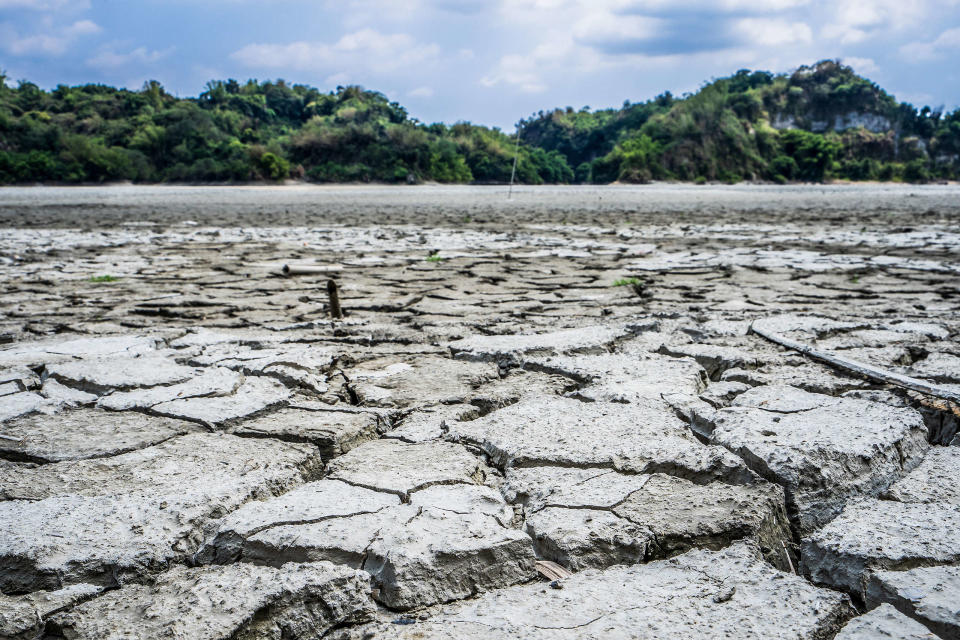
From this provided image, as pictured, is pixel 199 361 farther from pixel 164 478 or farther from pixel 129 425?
pixel 164 478

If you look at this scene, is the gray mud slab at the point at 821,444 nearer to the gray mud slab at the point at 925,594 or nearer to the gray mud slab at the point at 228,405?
the gray mud slab at the point at 925,594

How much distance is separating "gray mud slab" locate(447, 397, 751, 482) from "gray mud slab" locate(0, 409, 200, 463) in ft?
2.36

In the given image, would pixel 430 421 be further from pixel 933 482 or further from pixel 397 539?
pixel 933 482

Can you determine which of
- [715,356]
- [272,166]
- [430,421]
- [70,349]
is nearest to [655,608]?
[430,421]

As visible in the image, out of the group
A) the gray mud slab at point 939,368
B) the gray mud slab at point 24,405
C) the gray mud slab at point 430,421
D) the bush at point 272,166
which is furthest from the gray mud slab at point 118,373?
the bush at point 272,166

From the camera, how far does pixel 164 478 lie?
1.42 meters

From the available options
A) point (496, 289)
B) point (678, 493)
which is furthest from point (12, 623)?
point (496, 289)

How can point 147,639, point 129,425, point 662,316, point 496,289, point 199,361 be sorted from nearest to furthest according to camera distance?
point 147,639
point 129,425
point 199,361
point 662,316
point 496,289

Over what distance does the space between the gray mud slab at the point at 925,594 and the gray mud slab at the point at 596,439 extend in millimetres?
357

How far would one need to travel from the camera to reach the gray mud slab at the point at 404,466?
139cm

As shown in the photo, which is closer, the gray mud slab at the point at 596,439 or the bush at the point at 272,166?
the gray mud slab at the point at 596,439

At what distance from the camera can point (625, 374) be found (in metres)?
2.07

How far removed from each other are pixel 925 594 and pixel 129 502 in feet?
4.37

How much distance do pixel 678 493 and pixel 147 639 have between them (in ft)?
3.01
